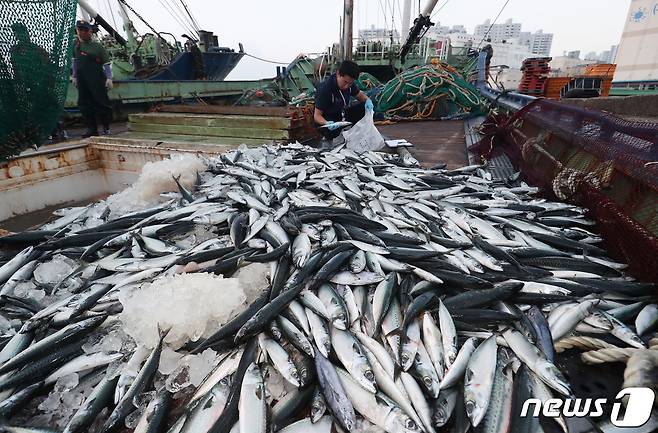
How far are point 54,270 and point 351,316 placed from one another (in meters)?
2.72

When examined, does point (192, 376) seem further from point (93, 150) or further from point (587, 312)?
point (93, 150)

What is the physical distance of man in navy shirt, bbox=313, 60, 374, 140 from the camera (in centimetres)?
653

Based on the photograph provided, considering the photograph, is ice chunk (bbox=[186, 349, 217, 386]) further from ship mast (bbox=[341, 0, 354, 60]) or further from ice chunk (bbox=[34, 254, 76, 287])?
ship mast (bbox=[341, 0, 354, 60])

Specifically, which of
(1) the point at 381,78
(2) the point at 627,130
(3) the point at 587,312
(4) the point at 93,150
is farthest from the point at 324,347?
(1) the point at 381,78

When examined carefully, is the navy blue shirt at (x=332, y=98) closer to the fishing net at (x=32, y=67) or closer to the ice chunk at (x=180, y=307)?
the fishing net at (x=32, y=67)

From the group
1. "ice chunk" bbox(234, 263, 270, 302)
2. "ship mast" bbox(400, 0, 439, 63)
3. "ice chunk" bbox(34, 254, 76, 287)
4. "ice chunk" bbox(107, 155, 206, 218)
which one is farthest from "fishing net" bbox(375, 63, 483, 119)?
"ice chunk" bbox(34, 254, 76, 287)

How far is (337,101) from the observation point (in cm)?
726

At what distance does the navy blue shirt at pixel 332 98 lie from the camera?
692 centimetres

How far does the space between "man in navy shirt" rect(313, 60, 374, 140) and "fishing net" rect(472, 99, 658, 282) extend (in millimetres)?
3421

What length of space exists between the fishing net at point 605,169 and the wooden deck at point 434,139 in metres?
1.27

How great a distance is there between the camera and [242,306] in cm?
238

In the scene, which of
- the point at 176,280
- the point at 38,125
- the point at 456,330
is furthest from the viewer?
the point at 38,125

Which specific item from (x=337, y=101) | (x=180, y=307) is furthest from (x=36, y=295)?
(x=337, y=101)

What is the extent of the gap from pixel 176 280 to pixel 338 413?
141 centimetres
